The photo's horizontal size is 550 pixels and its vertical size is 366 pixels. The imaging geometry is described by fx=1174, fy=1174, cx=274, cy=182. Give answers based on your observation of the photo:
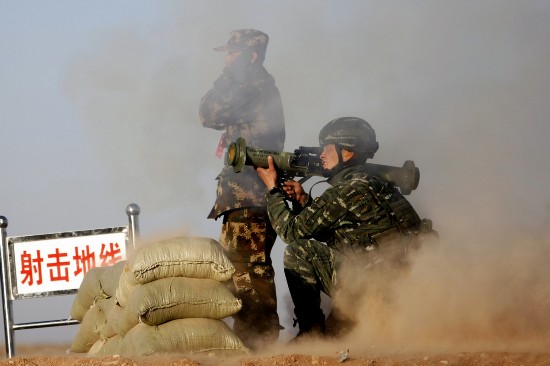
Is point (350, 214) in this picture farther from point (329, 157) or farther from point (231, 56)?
point (231, 56)

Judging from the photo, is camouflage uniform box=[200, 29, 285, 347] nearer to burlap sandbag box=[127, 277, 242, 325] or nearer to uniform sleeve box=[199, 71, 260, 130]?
uniform sleeve box=[199, 71, 260, 130]

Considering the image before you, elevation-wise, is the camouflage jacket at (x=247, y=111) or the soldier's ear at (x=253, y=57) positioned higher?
the soldier's ear at (x=253, y=57)

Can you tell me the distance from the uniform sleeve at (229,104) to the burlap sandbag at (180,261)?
1.81 m

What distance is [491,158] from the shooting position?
883 centimetres

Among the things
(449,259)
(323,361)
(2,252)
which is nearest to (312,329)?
(449,259)

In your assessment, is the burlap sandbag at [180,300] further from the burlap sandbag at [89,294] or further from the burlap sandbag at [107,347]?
the burlap sandbag at [89,294]

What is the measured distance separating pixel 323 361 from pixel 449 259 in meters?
2.02

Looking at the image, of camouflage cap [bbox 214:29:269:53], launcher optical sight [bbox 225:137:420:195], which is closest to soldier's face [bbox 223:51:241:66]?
camouflage cap [bbox 214:29:269:53]

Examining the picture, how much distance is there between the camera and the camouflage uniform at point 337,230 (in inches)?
306

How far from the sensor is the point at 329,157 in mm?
8078

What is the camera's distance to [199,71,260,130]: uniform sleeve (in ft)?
29.7

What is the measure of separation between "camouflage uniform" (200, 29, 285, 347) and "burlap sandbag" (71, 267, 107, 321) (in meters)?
0.97

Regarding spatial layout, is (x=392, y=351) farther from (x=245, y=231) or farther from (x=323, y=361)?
(x=245, y=231)

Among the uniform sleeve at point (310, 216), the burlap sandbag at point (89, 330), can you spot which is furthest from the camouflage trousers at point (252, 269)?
the burlap sandbag at point (89, 330)
